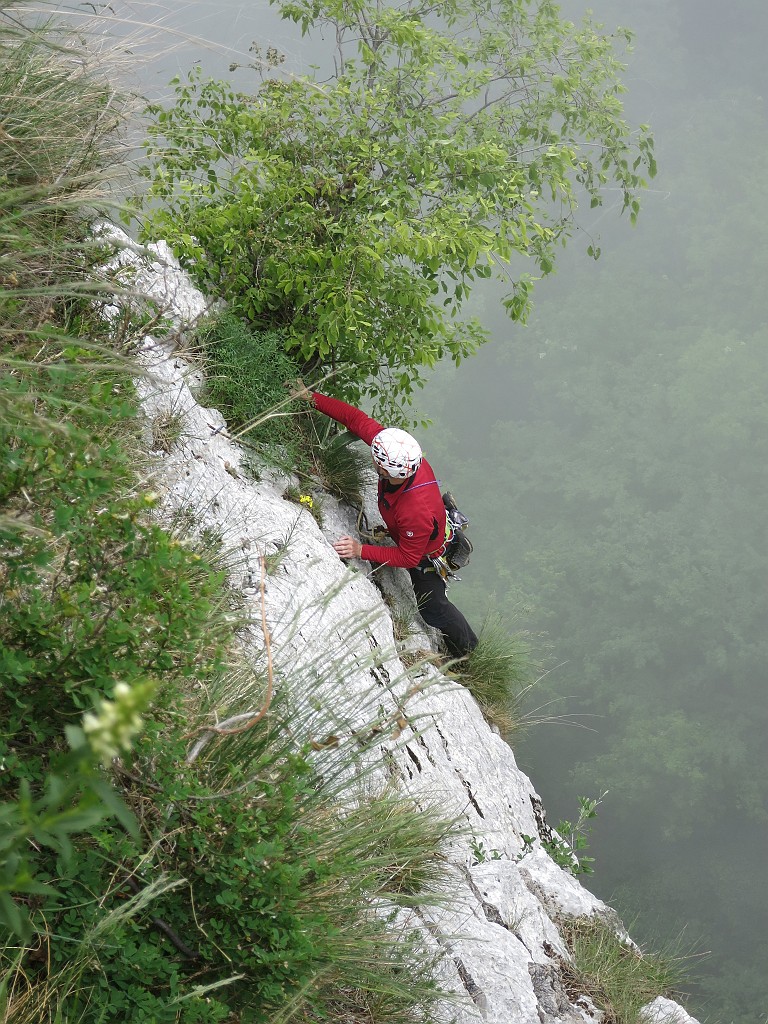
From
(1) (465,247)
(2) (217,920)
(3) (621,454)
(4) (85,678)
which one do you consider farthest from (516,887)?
(3) (621,454)

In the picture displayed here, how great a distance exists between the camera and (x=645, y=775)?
669 centimetres

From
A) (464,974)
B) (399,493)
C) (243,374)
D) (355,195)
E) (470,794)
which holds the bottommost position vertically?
(470,794)

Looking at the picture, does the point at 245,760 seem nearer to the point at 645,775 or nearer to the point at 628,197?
the point at 628,197

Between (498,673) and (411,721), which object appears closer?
(411,721)

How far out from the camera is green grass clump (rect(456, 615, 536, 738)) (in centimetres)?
522

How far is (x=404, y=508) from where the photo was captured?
4438 mm

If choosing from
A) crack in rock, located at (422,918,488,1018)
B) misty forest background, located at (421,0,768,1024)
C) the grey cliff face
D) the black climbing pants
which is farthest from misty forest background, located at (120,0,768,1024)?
A: crack in rock, located at (422,918,488,1018)

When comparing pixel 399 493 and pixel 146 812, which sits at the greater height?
pixel 146 812

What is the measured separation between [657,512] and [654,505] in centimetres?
8

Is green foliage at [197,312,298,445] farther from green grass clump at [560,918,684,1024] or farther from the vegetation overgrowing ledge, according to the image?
green grass clump at [560,918,684,1024]

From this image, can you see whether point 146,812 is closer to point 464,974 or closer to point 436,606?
point 464,974

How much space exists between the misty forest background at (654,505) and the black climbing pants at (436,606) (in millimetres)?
1193

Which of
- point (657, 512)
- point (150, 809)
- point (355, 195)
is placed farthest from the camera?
point (657, 512)

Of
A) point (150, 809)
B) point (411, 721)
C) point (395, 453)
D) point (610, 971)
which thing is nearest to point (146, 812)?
point (150, 809)
